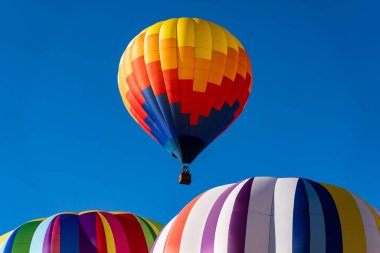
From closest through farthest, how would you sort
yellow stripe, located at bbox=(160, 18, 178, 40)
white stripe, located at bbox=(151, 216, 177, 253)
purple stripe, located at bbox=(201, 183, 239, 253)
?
purple stripe, located at bbox=(201, 183, 239, 253) → white stripe, located at bbox=(151, 216, 177, 253) → yellow stripe, located at bbox=(160, 18, 178, 40)

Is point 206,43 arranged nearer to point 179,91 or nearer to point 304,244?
point 179,91

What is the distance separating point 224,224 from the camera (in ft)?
47.6

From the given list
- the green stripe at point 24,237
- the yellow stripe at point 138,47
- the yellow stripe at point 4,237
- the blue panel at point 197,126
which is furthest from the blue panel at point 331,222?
the yellow stripe at point 138,47

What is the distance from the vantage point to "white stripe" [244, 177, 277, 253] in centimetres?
1408

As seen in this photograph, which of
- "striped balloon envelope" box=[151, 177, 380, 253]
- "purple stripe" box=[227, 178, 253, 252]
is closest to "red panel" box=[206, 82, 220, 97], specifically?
"striped balloon envelope" box=[151, 177, 380, 253]

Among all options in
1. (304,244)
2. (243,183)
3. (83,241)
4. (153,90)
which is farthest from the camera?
(153,90)

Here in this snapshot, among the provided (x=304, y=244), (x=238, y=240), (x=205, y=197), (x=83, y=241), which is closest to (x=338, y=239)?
(x=304, y=244)

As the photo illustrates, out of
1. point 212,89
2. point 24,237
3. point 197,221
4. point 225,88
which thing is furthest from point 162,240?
point 225,88

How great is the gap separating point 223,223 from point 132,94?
11.4 metres

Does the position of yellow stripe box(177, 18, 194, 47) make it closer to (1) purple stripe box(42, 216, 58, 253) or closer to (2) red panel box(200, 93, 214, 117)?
(2) red panel box(200, 93, 214, 117)

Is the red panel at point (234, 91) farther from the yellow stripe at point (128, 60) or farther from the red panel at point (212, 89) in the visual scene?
the yellow stripe at point (128, 60)

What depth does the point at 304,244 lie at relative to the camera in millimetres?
13914

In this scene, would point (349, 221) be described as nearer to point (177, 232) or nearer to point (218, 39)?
point (177, 232)

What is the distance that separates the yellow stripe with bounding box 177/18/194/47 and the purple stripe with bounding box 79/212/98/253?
19.8 feet
